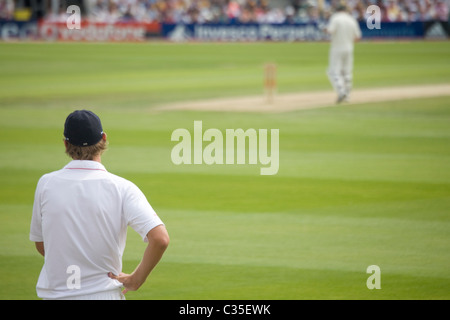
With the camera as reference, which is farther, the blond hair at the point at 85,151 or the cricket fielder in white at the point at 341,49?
the cricket fielder in white at the point at 341,49

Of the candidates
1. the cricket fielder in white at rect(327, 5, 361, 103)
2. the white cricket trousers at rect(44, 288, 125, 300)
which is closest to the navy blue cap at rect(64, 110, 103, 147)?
the white cricket trousers at rect(44, 288, 125, 300)

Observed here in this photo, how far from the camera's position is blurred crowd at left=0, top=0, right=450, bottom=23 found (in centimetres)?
4859

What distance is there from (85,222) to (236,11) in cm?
4980

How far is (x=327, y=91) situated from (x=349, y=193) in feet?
46.6

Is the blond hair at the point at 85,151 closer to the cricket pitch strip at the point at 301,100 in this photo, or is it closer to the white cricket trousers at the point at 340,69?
the cricket pitch strip at the point at 301,100

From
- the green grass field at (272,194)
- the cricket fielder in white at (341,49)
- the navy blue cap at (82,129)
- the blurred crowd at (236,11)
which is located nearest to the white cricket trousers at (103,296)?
the navy blue cap at (82,129)

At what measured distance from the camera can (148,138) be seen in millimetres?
16219

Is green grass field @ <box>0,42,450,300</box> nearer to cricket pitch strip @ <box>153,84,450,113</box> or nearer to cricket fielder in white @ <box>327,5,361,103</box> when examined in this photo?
cricket pitch strip @ <box>153,84,450,113</box>

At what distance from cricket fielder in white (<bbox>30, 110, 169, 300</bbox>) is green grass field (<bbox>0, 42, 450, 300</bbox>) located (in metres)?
2.81

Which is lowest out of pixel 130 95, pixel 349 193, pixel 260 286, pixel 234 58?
pixel 260 286

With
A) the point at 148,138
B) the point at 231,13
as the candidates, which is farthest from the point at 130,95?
the point at 231,13

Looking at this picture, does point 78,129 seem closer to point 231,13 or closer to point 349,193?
point 349,193

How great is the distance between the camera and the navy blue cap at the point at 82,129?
4328 mm

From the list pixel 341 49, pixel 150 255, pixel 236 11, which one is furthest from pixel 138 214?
pixel 236 11
